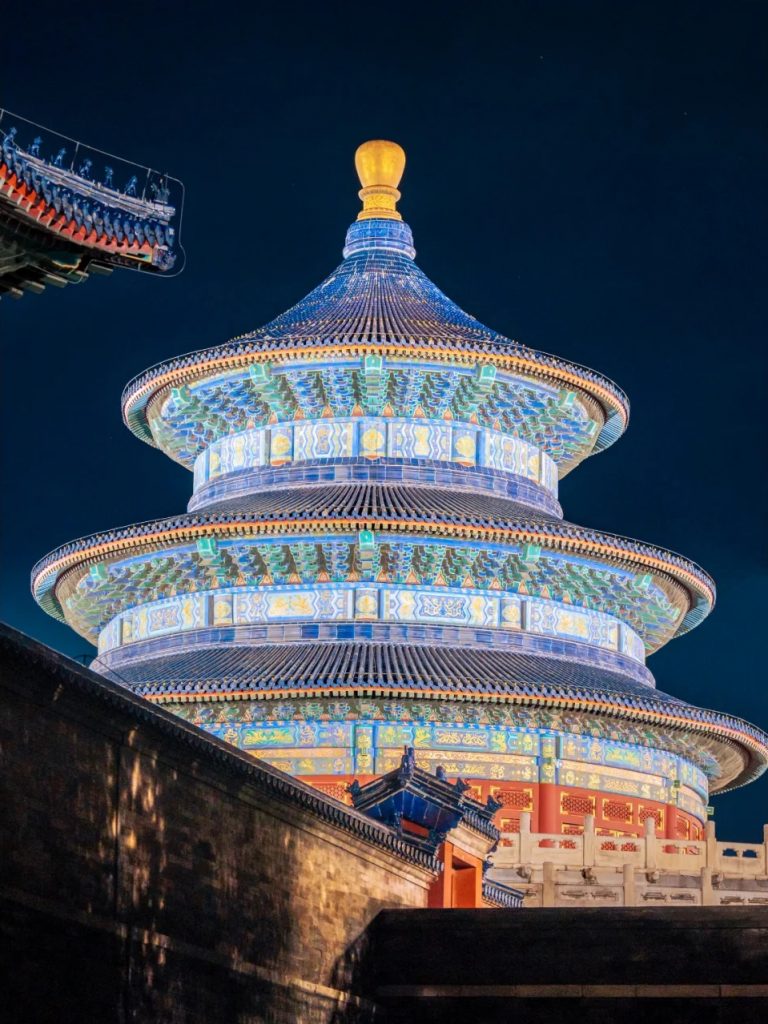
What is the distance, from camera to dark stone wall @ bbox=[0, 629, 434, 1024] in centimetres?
2061

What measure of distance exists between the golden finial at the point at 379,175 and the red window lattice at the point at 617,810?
44.6 feet

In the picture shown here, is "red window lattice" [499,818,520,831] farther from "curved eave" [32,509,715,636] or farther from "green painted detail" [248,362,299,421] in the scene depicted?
"green painted detail" [248,362,299,421]

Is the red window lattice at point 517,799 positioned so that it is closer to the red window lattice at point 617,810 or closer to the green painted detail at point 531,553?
the red window lattice at point 617,810

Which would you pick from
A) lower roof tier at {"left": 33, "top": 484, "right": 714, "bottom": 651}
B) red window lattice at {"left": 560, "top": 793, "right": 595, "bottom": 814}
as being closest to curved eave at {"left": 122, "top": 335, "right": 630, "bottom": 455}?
lower roof tier at {"left": 33, "top": 484, "right": 714, "bottom": 651}

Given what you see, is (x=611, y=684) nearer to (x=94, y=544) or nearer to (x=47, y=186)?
(x=94, y=544)

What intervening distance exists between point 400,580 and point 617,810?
550 centimetres

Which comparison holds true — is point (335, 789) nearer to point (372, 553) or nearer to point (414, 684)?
point (414, 684)

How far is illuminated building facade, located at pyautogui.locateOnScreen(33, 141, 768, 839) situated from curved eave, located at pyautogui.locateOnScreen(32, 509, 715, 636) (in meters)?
0.05

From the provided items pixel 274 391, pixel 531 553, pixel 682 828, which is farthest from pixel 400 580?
pixel 682 828

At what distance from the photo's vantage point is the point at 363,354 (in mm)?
45250

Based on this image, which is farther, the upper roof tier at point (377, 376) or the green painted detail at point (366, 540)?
the upper roof tier at point (377, 376)

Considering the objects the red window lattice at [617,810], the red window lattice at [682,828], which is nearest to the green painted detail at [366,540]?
the red window lattice at [617,810]

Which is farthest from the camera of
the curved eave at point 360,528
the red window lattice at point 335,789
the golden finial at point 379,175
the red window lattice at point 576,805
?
the golden finial at point 379,175

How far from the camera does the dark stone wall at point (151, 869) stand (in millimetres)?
20609
